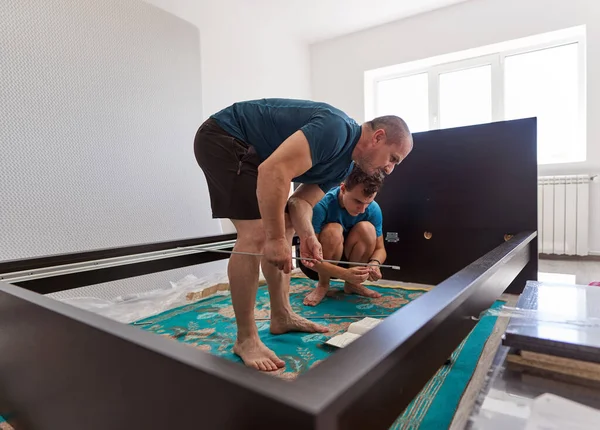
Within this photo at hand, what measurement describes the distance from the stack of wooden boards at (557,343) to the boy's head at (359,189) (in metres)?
0.68

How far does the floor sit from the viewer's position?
2252mm

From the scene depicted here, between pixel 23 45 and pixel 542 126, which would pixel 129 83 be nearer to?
pixel 23 45

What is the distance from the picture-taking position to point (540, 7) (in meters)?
2.93

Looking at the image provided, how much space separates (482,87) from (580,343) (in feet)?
11.0

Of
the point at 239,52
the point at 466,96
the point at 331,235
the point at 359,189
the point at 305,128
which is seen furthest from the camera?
the point at 466,96

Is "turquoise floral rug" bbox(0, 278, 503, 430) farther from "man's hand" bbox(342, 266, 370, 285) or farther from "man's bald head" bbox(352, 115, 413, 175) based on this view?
"man's bald head" bbox(352, 115, 413, 175)

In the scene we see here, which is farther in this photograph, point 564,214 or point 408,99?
point 408,99

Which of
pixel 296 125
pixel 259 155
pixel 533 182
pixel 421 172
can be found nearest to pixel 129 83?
pixel 259 155

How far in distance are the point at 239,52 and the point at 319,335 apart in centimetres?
254

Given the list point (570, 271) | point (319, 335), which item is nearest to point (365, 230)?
point (319, 335)

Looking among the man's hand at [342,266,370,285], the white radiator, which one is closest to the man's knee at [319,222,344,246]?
the man's hand at [342,266,370,285]

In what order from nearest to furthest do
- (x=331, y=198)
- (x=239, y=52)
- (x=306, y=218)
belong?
(x=306, y=218) → (x=331, y=198) → (x=239, y=52)

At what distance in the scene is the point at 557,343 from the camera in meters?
0.72

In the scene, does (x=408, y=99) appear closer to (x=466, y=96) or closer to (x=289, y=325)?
(x=466, y=96)
